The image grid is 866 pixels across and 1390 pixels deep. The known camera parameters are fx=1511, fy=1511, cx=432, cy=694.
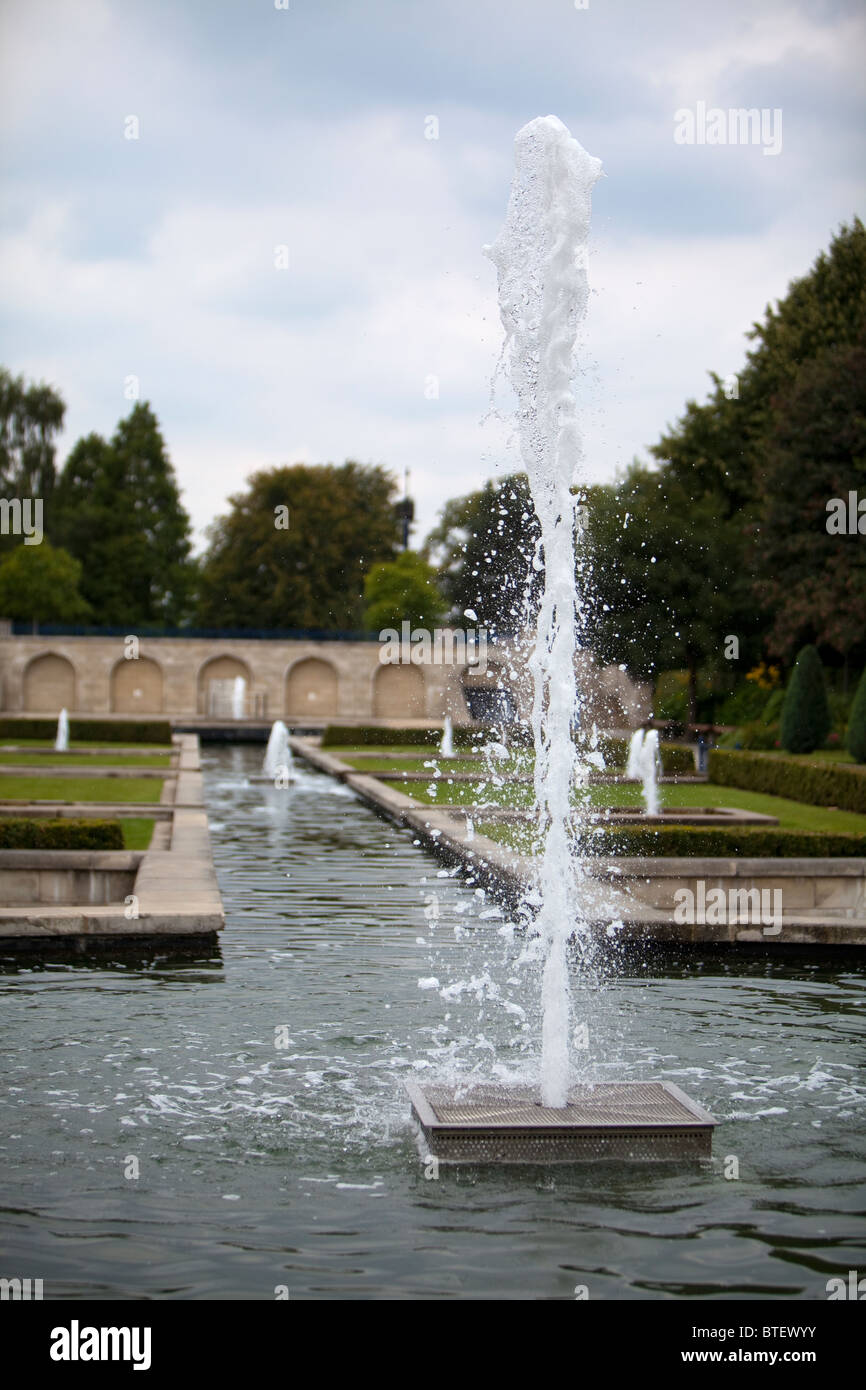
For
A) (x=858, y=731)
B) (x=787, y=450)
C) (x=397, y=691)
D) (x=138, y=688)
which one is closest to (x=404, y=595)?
(x=397, y=691)

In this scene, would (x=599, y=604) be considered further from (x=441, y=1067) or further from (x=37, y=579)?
(x=441, y=1067)

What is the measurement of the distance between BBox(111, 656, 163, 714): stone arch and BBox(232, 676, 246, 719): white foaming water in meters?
2.22

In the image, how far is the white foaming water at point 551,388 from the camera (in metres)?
6.02

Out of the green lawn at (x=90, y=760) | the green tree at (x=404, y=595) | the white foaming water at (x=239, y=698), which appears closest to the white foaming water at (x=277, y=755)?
the green lawn at (x=90, y=760)

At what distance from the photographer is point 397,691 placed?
4741 centimetres

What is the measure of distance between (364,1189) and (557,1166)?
72cm

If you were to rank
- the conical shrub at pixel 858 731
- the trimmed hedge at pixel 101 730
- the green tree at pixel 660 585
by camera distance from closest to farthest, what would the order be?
the conical shrub at pixel 858 731 → the trimmed hedge at pixel 101 730 → the green tree at pixel 660 585

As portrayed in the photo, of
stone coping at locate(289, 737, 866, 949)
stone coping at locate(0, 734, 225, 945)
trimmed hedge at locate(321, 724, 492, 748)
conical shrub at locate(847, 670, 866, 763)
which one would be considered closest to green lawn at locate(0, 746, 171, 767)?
trimmed hedge at locate(321, 724, 492, 748)

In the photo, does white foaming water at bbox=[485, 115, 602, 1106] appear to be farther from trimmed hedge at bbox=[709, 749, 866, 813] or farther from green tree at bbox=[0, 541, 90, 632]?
green tree at bbox=[0, 541, 90, 632]

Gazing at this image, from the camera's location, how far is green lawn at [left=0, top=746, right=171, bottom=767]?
2333cm

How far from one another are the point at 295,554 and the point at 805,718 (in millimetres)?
30540

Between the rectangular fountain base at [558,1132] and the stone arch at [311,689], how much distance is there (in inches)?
1631

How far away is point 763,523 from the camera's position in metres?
32.5

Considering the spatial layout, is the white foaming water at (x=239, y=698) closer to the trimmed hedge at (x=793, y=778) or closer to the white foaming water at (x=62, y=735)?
the white foaming water at (x=62, y=735)
